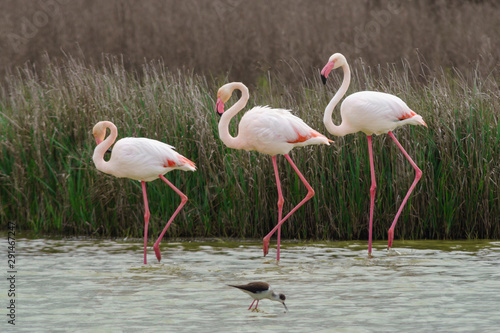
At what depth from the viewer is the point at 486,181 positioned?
30.4 ft

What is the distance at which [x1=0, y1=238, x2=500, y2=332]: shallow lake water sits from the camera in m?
5.70

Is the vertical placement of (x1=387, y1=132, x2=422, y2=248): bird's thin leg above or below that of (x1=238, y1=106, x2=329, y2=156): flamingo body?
below

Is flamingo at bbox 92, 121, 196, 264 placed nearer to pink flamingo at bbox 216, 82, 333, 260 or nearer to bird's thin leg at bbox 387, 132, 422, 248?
pink flamingo at bbox 216, 82, 333, 260

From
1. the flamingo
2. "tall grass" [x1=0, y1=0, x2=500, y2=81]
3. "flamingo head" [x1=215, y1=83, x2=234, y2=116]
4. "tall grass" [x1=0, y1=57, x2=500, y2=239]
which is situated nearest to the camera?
the flamingo

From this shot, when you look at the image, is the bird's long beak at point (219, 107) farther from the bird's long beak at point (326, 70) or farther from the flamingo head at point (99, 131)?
the flamingo head at point (99, 131)

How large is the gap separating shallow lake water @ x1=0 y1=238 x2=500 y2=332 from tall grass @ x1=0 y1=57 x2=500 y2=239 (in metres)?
0.38

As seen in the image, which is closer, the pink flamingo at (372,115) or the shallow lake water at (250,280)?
the shallow lake water at (250,280)

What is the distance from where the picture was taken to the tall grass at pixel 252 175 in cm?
938

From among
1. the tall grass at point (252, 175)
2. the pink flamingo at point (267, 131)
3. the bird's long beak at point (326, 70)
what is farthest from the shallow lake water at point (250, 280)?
the bird's long beak at point (326, 70)

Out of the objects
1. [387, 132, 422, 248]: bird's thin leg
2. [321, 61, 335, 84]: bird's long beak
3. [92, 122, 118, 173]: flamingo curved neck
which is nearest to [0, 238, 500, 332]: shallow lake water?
[387, 132, 422, 248]: bird's thin leg

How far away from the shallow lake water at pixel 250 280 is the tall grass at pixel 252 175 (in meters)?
0.38

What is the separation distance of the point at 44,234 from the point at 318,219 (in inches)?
126

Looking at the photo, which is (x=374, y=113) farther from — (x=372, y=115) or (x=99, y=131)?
(x=99, y=131)

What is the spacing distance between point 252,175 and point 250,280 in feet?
8.05
